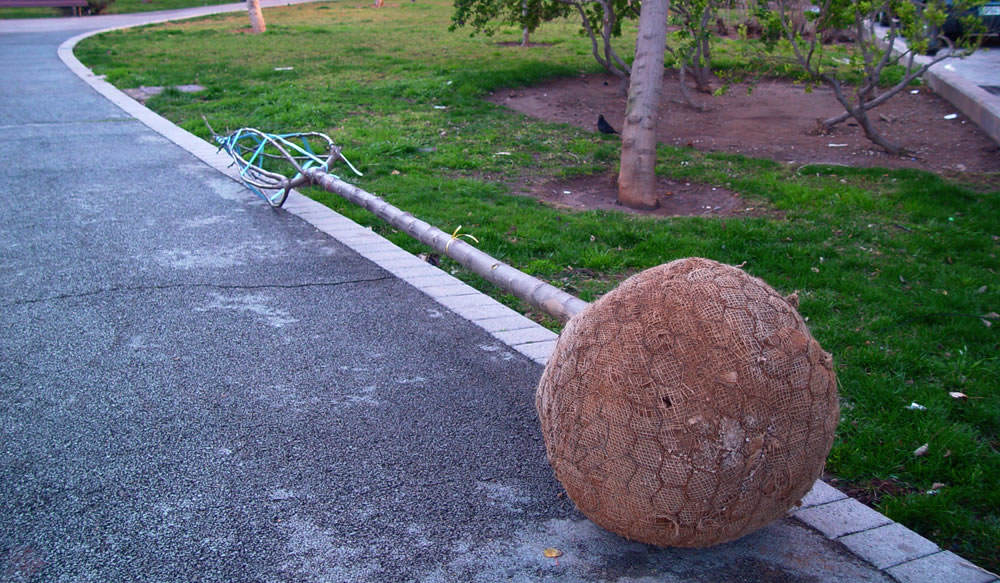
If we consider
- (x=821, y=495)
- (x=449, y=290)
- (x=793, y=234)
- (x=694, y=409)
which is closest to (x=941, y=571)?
(x=821, y=495)

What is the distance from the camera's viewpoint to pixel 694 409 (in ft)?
9.16

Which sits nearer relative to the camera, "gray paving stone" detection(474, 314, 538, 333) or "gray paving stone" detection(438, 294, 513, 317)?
"gray paving stone" detection(474, 314, 538, 333)

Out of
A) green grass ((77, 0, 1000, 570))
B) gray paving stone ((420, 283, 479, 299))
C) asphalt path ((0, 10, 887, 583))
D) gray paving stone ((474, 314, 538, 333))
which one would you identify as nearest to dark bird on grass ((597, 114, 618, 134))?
green grass ((77, 0, 1000, 570))

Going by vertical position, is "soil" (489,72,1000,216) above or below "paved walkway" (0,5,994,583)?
above

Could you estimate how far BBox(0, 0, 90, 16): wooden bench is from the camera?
3544 centimetres

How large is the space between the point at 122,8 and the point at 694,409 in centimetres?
4224

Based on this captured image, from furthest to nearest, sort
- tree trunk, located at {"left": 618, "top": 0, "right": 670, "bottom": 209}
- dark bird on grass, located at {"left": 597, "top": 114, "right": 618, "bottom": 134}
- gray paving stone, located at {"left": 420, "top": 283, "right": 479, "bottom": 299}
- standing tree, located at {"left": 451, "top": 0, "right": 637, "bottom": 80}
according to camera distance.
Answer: standing tree, located at {"left": 451, "top": 0, "right": 637, "bottom": 80} → dark bird on grass, located at {"left": 597, "top": 114, "right": 618, "bottom": 134} → tree trunk, located at {"left": 618, "top": 0, "right": 670, "bottom": 209} → gray paving stone, located at {"left": 420, "top": 283, "right": 479, "bottom": 299}

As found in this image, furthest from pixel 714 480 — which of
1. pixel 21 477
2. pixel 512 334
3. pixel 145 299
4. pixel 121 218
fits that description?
pixel 121 218

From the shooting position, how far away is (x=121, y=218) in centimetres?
777

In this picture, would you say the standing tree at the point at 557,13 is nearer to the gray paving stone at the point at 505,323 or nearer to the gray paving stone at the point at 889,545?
the gray paving stone at the point at 505,323

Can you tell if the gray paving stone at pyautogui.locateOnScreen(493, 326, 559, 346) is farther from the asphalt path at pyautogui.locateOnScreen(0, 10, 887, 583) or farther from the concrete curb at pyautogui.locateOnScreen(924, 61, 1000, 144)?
the concrete curb at pyautogui.locateOnScreen(924, 61, 1000, 144)

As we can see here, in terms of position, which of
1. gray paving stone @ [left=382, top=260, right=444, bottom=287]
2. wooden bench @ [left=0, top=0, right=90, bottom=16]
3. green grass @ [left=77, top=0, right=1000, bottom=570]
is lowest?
gray paving stone @ [left=382, top=260, right=444, bottom=287]

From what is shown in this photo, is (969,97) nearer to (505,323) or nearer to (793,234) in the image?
(793,234)

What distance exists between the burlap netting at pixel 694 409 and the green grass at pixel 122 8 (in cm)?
4013
